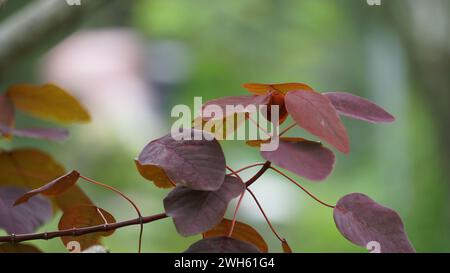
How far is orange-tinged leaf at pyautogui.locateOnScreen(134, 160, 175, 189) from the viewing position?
0.38 metres

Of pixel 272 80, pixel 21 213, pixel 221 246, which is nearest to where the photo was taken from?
pixel 221 246

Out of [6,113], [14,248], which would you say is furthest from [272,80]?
[14,248]

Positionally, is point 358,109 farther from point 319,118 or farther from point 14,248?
point 14,248

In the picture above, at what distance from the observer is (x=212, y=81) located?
215 cm

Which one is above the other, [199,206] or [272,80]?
[272,80]

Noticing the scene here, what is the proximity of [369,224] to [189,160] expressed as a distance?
0.09 meters

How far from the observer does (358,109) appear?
372mm

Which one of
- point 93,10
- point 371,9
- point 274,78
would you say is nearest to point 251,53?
point 274,78

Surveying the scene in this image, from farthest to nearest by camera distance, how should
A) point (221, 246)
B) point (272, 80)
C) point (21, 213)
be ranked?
point (272, 80) → point (21, 213) → point (221, 246)

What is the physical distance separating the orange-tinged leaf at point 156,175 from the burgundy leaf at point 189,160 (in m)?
0.03

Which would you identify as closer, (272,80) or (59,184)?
(59,184)
